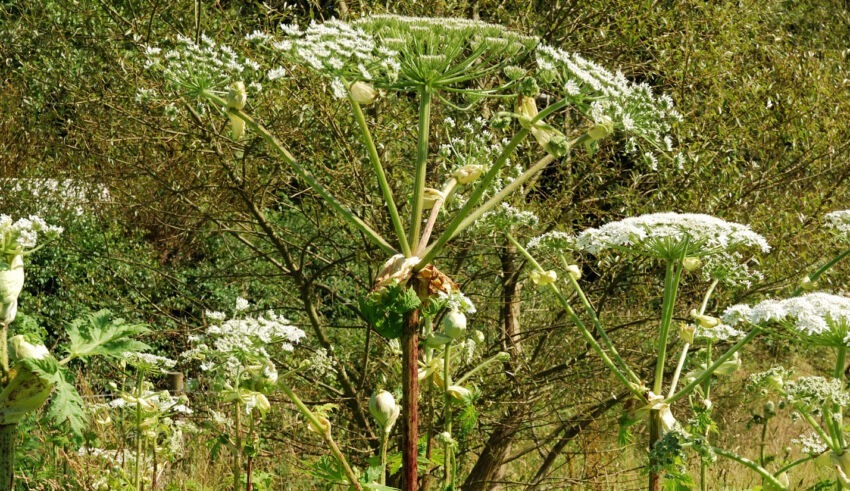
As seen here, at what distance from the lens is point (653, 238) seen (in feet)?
7.59

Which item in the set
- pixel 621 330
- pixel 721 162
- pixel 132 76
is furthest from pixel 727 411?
pixel 132 76

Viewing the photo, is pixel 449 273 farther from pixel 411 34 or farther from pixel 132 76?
pixel 411 34

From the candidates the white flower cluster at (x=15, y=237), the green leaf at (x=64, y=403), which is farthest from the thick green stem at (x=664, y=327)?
the white flower cluster at (x=15, y=237)

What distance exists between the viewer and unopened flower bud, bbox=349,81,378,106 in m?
1.89

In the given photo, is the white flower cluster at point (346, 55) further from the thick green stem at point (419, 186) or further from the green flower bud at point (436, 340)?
the green flower bud at point (436, 340)

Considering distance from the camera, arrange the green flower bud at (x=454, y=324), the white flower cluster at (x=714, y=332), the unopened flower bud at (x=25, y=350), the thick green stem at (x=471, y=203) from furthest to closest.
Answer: the white flower cluster at (x=714, y=332) < the green flower bud at (x=454, y=324) < the thick green stem at (x=471, y=203) < the unopened flower bud at (x=25, y=350)

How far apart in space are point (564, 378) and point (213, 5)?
112 inches

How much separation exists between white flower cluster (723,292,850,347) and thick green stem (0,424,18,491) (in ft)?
4.71

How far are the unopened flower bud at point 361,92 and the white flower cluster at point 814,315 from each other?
0.92m

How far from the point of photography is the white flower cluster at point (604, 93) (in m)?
1.82

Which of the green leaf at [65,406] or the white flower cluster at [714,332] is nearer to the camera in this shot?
the green leaf at [65,406]

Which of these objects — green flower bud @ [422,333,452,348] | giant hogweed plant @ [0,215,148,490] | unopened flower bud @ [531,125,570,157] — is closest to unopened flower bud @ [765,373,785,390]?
green flower bud @ [422,333,452,348]

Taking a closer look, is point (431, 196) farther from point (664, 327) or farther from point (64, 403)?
point (64, 403)

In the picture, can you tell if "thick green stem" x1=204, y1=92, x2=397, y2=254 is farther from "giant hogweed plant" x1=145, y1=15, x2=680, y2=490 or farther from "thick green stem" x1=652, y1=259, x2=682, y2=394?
"thick green stem" x1=652, y1=259, x2=682, y2=394
